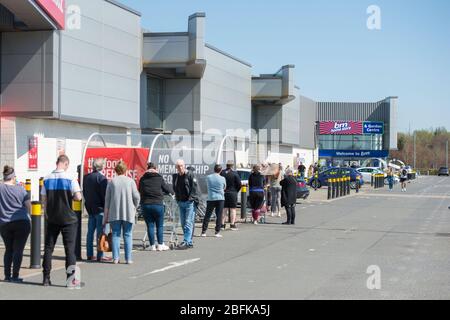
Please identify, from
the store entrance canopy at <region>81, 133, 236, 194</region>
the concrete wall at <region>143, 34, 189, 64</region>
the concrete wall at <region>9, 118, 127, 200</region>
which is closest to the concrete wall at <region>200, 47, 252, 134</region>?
the concrete wall at <region>143, 34, 189, 64</region>

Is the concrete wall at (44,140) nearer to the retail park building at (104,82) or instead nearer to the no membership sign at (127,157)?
the retail park building at (104,82)

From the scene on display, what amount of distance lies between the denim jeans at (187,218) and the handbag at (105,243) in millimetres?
2539

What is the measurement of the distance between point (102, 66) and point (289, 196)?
12760 mm

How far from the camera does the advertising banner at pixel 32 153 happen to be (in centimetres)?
2386

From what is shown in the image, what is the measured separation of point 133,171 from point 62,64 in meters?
8.27

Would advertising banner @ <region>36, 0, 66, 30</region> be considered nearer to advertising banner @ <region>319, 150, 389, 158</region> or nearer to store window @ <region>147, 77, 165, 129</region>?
store window @ <region>147, 77, 165, 129</region>

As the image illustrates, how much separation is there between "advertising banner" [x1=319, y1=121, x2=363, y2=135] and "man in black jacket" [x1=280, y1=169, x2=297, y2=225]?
228ft

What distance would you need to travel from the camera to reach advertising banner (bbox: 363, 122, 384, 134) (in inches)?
3420

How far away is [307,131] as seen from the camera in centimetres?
6906

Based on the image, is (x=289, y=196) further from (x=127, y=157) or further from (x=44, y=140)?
(x=44, y=140)

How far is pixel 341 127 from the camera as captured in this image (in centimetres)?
8806

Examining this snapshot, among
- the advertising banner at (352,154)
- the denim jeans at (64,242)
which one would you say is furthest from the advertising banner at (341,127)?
the denim jeans at (64,242)

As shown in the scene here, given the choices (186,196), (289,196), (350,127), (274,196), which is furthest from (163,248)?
(350,127)

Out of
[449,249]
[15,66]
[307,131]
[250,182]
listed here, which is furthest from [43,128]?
[307,131]
